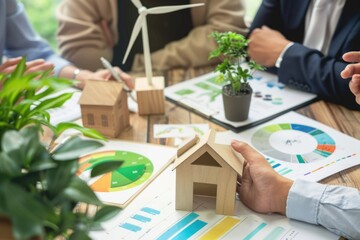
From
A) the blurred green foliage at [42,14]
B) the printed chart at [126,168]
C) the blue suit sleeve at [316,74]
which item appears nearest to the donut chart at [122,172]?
the printed chart at [126,168]

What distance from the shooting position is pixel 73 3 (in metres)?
1.47

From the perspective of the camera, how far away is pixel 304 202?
81 cm

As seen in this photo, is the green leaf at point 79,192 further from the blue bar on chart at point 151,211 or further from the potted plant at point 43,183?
the blue bar on chart at point 151,211

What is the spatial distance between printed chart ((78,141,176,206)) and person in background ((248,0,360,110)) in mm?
526

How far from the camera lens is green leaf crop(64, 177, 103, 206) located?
527mm

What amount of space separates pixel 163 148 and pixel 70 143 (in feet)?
1.55

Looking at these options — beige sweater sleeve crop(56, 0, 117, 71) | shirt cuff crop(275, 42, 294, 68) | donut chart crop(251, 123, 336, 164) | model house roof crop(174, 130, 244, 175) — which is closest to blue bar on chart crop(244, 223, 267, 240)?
model house roof crop(174, 130, 244, 175)

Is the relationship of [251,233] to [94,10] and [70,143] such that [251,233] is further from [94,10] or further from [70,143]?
[94,10]

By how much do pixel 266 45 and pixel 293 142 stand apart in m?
0.47

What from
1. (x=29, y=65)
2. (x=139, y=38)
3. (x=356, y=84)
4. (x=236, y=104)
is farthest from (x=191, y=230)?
(x=139, y=38)

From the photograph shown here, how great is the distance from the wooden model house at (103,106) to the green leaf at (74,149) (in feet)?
1.57

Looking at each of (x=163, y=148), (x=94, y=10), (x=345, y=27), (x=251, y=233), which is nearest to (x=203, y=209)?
(x=251, y=233)

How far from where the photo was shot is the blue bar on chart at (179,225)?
2.56ft

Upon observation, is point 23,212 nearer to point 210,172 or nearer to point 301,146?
point 210,172
